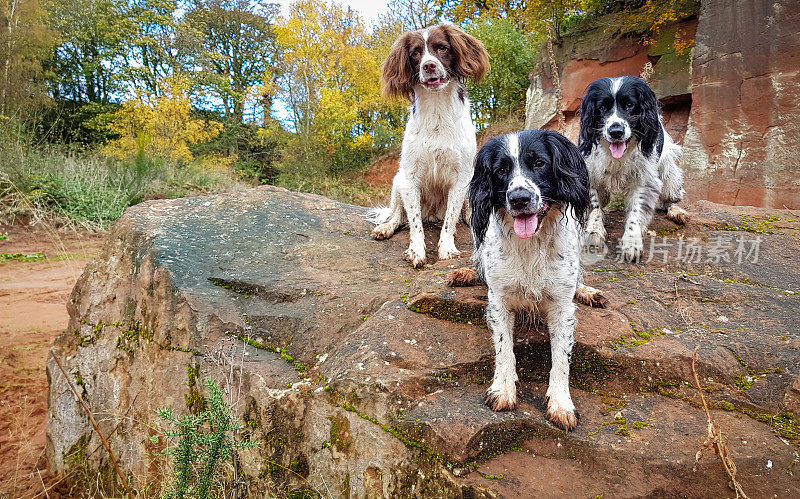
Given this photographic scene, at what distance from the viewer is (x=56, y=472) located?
3879mm

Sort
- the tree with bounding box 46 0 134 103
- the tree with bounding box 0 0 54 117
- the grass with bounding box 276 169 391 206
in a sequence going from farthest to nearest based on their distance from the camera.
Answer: the tree with bounding box 46 0 134 103, the grass with bounding box 276 169 391 206, the tree with bounding box 0 0 54 117

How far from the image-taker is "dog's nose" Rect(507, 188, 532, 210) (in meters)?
2.24

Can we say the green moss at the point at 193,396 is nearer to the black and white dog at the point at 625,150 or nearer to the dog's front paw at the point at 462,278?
the dog's front paw at the point at 462,278

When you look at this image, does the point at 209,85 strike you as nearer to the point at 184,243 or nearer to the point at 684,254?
the point at 184,243

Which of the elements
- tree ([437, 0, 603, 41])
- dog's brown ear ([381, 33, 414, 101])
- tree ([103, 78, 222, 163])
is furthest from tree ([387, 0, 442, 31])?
dog's brown ear ([381, 33, 414, 101])

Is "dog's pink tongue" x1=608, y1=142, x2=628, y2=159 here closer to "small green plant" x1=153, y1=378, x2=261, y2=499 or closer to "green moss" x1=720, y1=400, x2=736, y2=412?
"green moss" x1=720, y1=400, x2=736, y2=412

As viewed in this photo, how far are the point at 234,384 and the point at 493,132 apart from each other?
1512cm

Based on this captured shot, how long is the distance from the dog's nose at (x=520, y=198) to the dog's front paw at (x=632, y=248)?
2.09m

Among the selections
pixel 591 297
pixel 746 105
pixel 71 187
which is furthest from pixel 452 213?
pixel 71 187

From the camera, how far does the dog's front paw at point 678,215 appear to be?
4.49 m

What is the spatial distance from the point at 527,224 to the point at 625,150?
211 centimetres

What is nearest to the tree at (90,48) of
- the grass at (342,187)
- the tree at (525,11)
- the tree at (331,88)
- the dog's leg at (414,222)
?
the tree at (331,88)

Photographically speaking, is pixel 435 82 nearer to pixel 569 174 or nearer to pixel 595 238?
pixel 595 238

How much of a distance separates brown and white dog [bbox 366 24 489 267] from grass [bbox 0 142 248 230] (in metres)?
8.93
